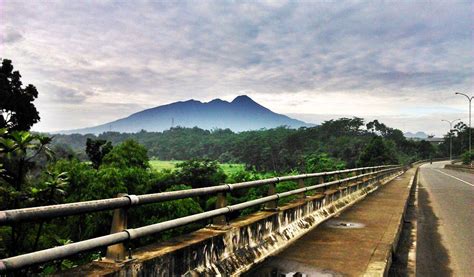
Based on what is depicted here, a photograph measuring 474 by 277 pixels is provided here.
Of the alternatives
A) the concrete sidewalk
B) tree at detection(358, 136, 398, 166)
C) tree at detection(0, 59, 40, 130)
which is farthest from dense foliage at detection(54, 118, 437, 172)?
the concrete sidewalk

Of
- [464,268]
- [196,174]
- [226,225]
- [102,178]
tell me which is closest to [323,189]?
[464,268]

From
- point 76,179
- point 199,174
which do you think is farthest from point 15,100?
point 199,174

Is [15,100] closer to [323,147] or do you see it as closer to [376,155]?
[376,155]

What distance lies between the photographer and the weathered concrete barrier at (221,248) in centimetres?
340

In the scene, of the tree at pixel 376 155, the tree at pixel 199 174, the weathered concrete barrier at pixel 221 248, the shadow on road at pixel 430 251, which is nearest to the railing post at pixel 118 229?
the weathered concrete barrier at pixel 221 248

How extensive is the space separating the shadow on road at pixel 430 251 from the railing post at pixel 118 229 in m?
5.51

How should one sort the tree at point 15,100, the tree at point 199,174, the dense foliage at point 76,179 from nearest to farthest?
the dense foliage at point 76,179 < the tree at point 15,100 < the tree at point 199,174

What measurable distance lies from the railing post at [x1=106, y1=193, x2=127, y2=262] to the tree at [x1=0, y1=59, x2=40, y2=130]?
3472 cm

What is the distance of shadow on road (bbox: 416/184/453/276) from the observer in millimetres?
7070

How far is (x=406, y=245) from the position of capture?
8531mm

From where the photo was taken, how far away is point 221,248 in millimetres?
4859

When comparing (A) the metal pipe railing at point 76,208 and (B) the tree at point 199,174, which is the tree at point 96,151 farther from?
(A) the metal pipe railing at point 76,208

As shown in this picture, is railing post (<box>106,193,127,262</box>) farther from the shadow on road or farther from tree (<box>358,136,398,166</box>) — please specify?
tree (<box>358,136,398,166</box>)

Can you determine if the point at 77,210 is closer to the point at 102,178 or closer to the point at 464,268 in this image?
the point at 464,268
